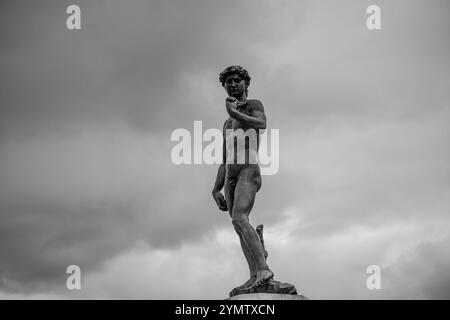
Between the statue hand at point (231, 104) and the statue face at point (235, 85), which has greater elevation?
the statue face at point (235, 85)

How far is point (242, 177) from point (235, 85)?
2029mm

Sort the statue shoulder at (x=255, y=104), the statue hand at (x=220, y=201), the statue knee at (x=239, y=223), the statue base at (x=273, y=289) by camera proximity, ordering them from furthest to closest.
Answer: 1. the statue hand at (x=220, y=201)
2. the statue shoulder at (x=255, y=104)
3. the statue knee at (x=239, y=223)
4. the statue base at (x=273, y=289)

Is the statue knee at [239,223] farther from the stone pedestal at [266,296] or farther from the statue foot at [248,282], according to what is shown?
the stone pedestal at [266,296]

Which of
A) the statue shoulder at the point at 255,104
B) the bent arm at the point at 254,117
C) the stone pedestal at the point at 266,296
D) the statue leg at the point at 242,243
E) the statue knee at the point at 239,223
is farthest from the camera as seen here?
the statue shoulder at the point at 255,104

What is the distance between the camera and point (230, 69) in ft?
49.5

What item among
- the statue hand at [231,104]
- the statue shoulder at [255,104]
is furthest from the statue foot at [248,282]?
the statue shoulder at [255,104]

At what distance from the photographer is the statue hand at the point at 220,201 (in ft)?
49.4

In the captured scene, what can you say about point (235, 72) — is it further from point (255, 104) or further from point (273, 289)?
point (273, 289)
